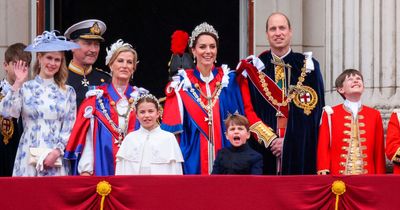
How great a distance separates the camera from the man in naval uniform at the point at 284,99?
994 centimetres

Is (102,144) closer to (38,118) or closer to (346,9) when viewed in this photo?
(38,118)

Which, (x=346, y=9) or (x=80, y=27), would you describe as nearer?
(x=80, y=27)

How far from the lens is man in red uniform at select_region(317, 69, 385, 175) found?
381 inches

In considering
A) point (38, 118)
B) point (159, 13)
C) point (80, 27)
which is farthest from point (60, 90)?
point (159, 13)

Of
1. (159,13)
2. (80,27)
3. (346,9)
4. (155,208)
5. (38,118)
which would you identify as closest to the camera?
(155,208)

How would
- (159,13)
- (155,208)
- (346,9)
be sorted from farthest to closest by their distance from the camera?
(159,13) → (346,9) → (155,208)

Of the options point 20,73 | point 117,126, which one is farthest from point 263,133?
point 20,73

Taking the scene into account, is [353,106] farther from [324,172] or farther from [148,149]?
[148,149]

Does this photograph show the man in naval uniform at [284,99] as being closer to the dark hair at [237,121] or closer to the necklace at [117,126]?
the dark hair at [237,121]

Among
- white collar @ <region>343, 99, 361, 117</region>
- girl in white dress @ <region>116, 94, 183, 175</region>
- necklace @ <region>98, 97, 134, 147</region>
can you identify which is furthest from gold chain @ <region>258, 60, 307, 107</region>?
necklace @ <region>98, 97, 134, 147</region>

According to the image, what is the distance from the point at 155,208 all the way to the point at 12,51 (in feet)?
7.85

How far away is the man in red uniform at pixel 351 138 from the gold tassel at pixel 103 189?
192cm

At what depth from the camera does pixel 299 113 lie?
1000cm

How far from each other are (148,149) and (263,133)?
105 centimetres
